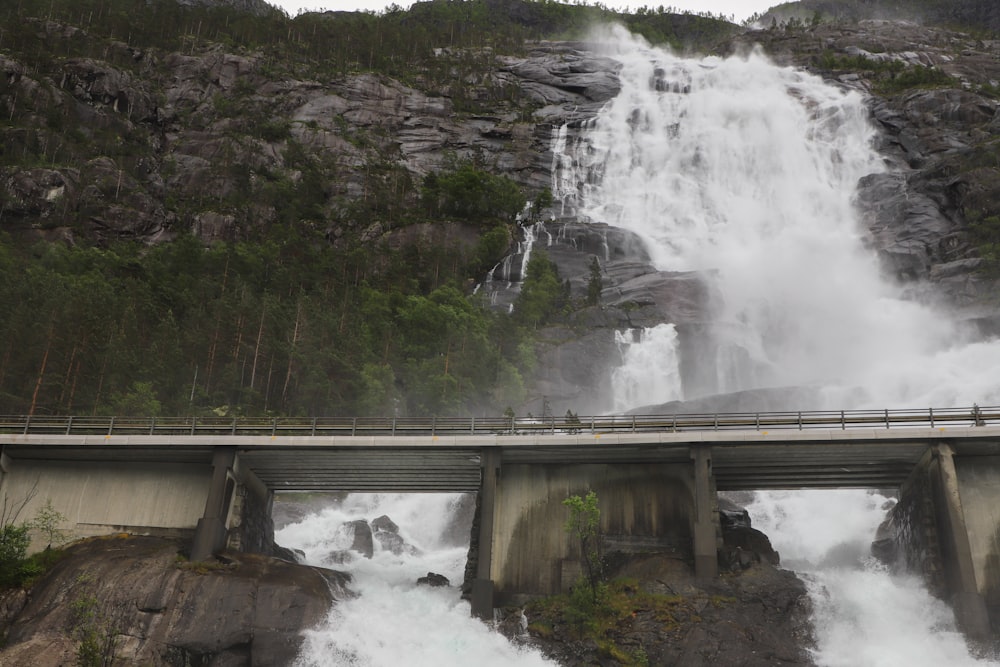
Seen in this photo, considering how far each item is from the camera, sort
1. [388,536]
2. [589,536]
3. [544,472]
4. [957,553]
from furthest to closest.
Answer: [388,536] < [544,472] < [589,536] < [957,553]

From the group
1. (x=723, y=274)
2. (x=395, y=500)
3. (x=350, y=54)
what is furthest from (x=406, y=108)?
(x=395, y=500)

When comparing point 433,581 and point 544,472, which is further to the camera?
point 544,472

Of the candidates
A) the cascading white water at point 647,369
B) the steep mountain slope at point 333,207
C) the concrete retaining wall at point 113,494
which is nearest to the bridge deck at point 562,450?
the concrete retaining wall at point 113,494

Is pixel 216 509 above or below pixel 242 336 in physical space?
below

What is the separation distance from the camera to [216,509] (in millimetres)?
34906

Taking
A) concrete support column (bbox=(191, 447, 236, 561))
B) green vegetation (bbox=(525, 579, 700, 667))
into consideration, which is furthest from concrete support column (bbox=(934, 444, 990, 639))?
concrete support column (bbox=(191, 447, 236, 561))

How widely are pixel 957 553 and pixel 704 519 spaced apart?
9110 millimetres

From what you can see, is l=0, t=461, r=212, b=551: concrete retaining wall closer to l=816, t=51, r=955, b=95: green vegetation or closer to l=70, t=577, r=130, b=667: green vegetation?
l=70, t=577, r=130, b=667: green vegetation

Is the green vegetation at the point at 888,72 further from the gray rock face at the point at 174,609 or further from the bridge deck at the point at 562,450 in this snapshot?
the gray rock face at the point at 174,609

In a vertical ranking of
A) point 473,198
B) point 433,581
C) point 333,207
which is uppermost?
point 333,207

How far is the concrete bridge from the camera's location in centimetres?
3322

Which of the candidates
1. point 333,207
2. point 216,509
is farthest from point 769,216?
point 216,509

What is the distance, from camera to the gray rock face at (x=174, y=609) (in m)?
29.1

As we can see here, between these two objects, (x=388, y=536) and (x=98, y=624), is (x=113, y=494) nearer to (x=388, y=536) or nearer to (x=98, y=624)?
(x=98, y=624)
